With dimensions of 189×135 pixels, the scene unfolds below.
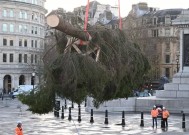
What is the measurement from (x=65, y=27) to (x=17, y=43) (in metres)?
82.6

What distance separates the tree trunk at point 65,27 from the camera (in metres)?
7.01

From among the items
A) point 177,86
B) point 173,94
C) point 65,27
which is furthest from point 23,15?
point 65,27

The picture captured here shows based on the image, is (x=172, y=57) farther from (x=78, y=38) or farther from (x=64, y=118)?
(x=78, y=38)

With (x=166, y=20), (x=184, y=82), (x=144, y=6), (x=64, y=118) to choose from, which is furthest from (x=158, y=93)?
(x=144, y=6)

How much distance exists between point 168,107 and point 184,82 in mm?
3146

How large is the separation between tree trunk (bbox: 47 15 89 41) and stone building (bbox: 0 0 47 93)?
76402 mm

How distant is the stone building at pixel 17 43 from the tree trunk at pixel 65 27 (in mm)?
76402

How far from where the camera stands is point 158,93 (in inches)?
1439

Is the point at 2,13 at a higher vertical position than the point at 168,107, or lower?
higher

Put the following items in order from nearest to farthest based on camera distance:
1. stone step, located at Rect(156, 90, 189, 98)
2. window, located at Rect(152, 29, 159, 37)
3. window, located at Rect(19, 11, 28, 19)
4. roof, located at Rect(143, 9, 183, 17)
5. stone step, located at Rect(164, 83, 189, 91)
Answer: stone step, located at Rect(156, 90, 189, 98), stone step, located at Rect(164, 83, 189, 91), window, located at Rect(19, 11, 28, 19), roof, located at Rect(143, 9, 183, 17), window, located at Rect(152, 29, 159, 37)

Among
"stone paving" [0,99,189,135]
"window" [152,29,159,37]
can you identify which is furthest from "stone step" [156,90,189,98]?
"window" [152,29,159,37]

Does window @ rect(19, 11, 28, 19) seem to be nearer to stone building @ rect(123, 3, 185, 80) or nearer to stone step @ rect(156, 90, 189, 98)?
stone building @ rect(123, 3, 185, 80)

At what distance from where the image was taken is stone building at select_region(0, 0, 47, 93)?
86250 millimetres

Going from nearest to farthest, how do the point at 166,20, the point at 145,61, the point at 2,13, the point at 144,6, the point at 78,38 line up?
1. the point at 78,38
2. the point at 145,61
3. the point at 2,13
4. the point at 166,20
5. the point at 144,6
